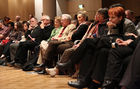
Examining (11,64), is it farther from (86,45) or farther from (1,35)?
(86,45)

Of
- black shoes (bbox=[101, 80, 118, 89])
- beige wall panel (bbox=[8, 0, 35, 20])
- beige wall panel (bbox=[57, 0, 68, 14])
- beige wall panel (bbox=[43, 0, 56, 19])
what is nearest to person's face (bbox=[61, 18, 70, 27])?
black shoes (bbox=[101, 80, 118, 89])

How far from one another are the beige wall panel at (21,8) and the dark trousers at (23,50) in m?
6.25

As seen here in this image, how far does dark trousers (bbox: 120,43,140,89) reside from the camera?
2383 millimetres

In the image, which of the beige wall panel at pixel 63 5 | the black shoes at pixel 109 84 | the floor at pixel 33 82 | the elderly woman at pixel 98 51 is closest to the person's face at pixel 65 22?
the floor at pixel 33 82

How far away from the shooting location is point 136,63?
2.41 meters

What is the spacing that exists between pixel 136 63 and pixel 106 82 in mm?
454

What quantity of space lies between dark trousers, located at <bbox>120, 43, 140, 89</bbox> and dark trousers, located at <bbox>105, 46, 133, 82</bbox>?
155mm

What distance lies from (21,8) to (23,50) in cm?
694

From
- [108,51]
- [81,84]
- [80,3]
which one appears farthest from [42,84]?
[80,3]

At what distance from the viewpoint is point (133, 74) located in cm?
241

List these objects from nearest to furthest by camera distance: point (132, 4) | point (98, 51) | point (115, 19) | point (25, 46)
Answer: point (98, 51), point (115, 19), point (25, 46), point (132, 4)

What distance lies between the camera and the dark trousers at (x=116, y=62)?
266 cm

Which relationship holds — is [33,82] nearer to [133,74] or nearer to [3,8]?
[133,74]

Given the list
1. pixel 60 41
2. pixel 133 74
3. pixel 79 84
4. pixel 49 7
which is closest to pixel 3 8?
pixel 49 7
